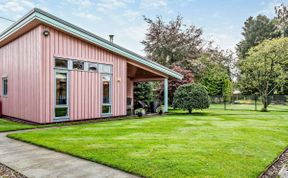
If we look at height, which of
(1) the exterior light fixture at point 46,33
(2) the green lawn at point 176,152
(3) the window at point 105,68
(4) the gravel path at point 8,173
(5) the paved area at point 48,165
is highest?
(1) the exterior light fixture at point 46,33

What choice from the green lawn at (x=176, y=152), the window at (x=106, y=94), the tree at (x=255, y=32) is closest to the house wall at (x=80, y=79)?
the window at (x=106, y=94)

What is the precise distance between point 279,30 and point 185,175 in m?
41.3

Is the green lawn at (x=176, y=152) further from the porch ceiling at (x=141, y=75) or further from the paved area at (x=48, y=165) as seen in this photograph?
the porch ceiling at (x=141, y=75)

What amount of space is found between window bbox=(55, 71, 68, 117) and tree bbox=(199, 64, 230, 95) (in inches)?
778

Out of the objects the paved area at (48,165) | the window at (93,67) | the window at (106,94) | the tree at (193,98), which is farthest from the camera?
the tree at (193,98)

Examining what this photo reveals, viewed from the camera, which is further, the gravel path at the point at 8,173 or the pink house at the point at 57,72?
the pink house at the point at 57,72

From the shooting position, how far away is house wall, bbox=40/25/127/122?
8328 millimetres

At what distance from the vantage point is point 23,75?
9438 mm

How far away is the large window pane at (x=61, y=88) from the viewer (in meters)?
8.71

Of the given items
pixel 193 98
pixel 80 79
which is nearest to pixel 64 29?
pixel 80 79

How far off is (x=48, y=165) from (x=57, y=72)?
5655mm

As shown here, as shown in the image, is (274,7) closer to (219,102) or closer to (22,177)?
(219,102)

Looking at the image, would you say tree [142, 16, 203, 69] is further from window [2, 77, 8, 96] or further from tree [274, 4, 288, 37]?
tree [274, 4, 288, 37]

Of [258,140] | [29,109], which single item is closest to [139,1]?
[29,109]
